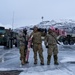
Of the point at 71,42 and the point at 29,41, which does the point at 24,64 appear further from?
the point at 71,42

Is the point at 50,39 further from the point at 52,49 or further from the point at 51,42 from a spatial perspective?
the point at 52,49

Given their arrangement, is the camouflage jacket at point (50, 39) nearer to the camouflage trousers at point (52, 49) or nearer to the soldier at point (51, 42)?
the soldier at point (51, 42)

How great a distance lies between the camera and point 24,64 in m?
18.5

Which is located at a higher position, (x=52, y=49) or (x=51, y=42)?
(x=51, y=42)

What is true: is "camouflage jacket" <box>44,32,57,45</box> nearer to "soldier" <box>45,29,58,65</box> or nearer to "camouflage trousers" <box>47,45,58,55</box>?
"soldier" <box>45,29,58,65</box>

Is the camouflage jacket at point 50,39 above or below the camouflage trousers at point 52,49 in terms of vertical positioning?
above

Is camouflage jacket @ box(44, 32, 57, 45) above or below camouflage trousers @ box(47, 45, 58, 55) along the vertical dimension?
above

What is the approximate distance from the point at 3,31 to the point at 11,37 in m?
1.80

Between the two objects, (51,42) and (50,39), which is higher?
(50,39)

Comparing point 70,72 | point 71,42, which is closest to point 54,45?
point 70,72

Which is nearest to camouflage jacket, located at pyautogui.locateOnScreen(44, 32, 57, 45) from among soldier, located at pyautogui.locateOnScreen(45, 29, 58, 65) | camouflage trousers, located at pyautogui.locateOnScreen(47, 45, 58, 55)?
soldier, located at pyautogui.locateOnScreen(45, 29, 58, 65)

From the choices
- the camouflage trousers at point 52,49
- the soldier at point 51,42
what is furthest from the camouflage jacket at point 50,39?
Answer: the camouflage trousers at point 52,49

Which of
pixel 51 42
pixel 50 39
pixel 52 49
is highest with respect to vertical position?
pixel 50 39

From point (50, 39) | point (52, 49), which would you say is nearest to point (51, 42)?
point (50, 39)
